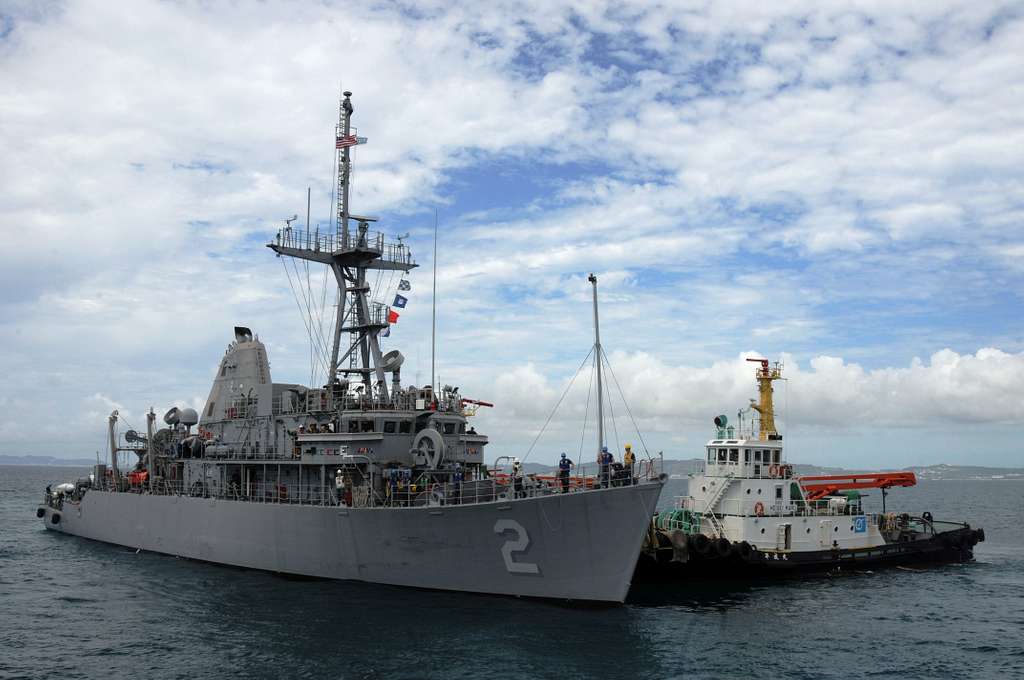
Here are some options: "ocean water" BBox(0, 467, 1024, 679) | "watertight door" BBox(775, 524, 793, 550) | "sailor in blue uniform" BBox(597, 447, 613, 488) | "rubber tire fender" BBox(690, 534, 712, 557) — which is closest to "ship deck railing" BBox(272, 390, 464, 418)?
"ocean water" BBox(0, 467, 1024, 679)

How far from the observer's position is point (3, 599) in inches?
1053

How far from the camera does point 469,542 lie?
77.8ft

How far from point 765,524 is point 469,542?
14.6 m

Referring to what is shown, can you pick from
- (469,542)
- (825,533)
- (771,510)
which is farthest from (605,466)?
(825,533)

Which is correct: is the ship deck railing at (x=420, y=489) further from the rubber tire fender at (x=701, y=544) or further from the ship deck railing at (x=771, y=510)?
the ship deck railing at (x=771, y=510)

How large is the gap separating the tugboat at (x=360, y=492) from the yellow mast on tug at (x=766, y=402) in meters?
13.8

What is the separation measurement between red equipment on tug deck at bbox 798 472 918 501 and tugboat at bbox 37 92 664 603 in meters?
16.1

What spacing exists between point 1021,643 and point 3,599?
30.7 metres

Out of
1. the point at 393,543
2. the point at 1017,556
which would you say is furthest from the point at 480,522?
the point at 1017,556

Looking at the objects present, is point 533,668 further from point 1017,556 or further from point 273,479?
point 1017,556

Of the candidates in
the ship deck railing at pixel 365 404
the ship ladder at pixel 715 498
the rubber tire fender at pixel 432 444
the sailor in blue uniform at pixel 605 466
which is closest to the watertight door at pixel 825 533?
the ship ladder at pixel 715 498

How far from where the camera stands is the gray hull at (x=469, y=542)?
2223 cm

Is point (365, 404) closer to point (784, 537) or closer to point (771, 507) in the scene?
point (771, 507)

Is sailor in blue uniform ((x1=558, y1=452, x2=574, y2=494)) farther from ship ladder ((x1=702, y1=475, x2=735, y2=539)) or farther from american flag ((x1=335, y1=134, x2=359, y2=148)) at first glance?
american flag ((x1=335, y1=134, x2=359, y2=148))
